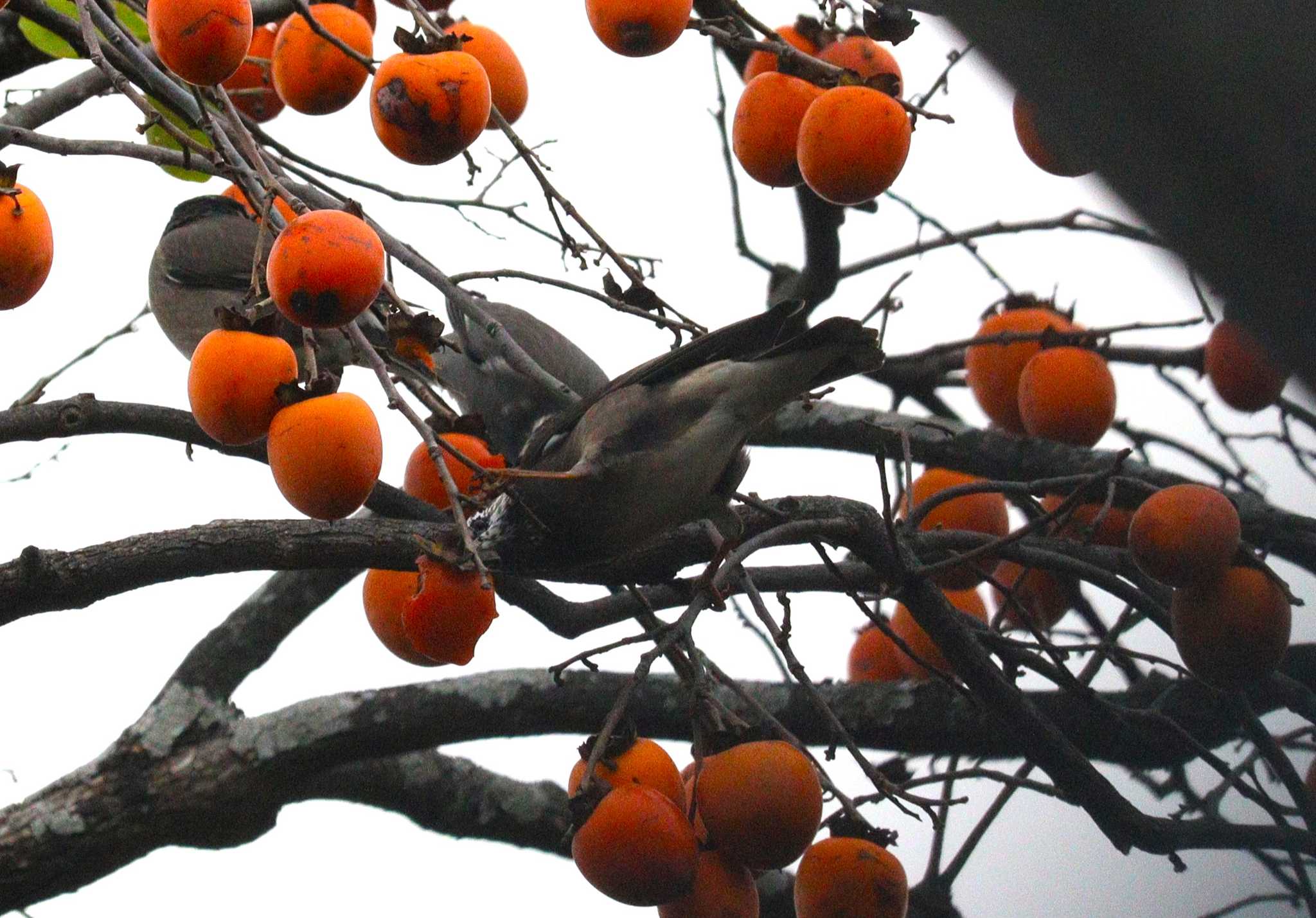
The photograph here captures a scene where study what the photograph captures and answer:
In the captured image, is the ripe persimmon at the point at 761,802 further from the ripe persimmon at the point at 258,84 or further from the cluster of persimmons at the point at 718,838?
the ripe persimmon at the point at 258,84

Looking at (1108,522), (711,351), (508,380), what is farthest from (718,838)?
(508,380)

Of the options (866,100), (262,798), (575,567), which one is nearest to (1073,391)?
(866,100)

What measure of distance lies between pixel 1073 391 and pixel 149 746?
222 centimetres

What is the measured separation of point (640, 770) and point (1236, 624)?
1236 millimetres

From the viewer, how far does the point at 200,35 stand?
5.61 feet

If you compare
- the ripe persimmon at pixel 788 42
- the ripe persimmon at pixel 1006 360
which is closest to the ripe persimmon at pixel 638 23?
the ripe persimmon at pixel 788 42

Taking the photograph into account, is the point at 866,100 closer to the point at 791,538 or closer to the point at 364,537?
the point at 791,538

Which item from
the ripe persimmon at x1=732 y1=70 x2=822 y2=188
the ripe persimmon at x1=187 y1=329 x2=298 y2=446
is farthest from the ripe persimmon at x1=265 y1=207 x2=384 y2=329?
the ripe persimmon at x1=732 y1=70 x2=822 y2=188

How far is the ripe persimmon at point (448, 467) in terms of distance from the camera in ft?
7.34

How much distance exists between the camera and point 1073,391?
10.5 feet

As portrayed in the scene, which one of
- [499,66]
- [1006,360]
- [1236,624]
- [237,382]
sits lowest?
[237,382]

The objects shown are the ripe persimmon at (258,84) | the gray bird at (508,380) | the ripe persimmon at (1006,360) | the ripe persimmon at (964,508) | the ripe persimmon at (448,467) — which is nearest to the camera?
the ripe persimmon at (448,467)

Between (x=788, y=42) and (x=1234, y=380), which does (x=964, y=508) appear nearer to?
(x=1234, y=380)

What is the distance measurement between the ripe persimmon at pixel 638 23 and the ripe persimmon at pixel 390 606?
36.4 inches
